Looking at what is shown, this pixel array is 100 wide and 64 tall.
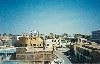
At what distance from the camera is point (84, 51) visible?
8.05 meters

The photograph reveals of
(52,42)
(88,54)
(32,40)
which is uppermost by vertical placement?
(32,40)

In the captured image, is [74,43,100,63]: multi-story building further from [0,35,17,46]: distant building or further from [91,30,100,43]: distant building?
[0,35,17,46]: distant building

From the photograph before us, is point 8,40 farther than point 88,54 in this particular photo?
Yes

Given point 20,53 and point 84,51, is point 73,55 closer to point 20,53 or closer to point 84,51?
point 84,51

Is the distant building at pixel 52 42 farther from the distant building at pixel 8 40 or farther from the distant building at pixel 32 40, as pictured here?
the distant building at pixel 8 40

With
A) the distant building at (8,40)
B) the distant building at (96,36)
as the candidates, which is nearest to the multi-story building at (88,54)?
the distant building at (96,36)

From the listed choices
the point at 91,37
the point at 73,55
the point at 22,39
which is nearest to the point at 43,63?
the point at 73,55

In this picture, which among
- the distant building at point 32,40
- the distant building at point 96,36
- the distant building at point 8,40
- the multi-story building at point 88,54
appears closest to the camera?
the multi-story building at point 88,54

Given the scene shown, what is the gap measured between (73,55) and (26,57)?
2.25 m

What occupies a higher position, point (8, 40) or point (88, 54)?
point (8, 40)

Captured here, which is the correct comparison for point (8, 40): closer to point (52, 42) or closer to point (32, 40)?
point (52, 42)

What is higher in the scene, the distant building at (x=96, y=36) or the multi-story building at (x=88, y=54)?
the distant building at (x=96, y=36)

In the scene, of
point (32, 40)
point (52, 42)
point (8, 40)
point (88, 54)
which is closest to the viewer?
point (88, 54)

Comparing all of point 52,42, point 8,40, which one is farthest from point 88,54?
point 8,40
